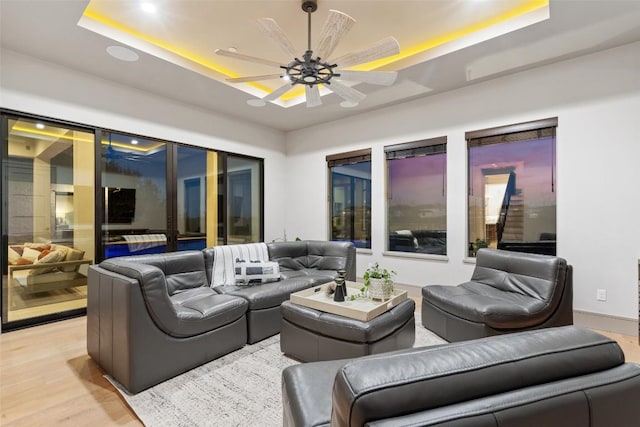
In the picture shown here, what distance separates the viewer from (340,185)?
589 centimetres

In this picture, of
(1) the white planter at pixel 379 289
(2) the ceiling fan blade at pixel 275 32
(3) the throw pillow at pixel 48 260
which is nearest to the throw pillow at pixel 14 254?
(3) the throw pillow at pixel 48 260

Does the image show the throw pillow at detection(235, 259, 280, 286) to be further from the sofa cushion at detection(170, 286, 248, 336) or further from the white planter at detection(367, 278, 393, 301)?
the white planter at detection(367, 278, 393, 301)

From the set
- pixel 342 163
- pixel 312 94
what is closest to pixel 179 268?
Answer: pixel 312 94

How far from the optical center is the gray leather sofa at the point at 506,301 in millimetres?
2754

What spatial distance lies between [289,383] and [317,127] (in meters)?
5.29

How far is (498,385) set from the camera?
0.81 metres

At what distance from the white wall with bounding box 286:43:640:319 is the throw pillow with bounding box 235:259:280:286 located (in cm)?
236

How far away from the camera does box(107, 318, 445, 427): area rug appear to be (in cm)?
193

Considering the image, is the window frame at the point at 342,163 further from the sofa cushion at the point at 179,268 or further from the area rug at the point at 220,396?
the area rug at the point at 220,396

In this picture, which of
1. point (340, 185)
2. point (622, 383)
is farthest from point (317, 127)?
point (622, 383)

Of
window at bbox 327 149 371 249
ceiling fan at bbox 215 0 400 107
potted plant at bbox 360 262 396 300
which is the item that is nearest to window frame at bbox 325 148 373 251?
window at bbox 327 149 371 249

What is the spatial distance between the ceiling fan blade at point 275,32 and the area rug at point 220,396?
8.55ft

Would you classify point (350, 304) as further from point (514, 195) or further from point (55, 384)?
point (514, 195)

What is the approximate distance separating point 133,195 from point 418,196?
4238mm
